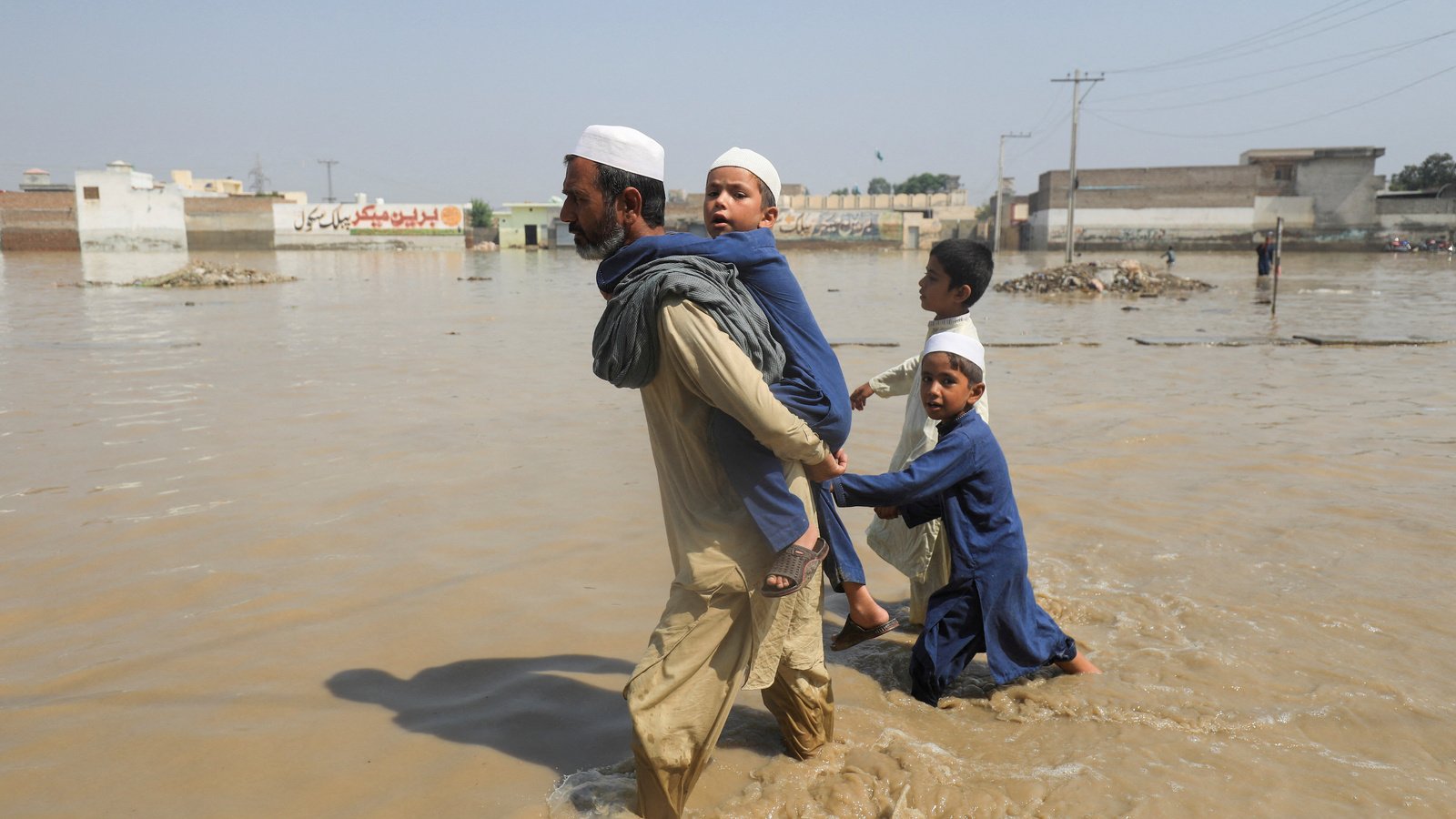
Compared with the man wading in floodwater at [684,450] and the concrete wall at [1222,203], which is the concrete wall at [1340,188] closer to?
the concrete wall at [1222,203]

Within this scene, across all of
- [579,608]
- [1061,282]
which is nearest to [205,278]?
[1061,282]

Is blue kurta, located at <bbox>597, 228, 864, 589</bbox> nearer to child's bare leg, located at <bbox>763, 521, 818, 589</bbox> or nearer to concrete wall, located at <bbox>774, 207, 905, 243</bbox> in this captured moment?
child's bare leg, located at <bbox>763, 521, 818, 589</bbox>

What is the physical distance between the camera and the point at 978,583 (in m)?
2.68

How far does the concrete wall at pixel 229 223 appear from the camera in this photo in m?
50.6

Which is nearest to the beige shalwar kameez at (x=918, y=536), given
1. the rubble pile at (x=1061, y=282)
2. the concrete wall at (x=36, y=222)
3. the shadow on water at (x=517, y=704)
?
the shadow on water at (x=517, y=704)

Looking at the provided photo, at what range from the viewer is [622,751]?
2475 millimetres

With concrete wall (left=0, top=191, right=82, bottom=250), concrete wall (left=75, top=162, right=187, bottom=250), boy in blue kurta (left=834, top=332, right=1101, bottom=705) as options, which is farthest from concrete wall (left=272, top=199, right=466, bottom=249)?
boy in blue kurta (left=834, top=332, right=1101, bottom=705)

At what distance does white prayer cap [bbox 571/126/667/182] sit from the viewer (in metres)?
1.95

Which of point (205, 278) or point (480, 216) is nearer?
point (205, 278)

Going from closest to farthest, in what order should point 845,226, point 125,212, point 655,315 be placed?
point 655,315 → point 125,212 → point 845,226

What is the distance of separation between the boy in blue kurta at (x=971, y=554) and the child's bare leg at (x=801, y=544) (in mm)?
557

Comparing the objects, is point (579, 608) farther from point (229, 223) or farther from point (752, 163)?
point (229, 223)

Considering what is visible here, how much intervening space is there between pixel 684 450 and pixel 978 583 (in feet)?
3.56

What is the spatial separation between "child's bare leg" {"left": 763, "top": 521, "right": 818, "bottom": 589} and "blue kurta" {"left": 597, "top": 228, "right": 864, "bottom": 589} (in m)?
0.02
